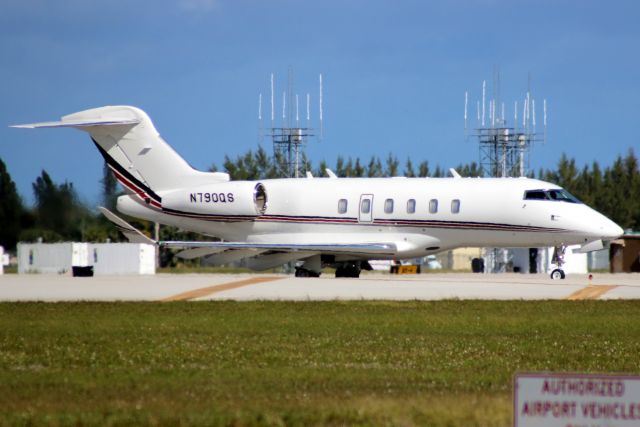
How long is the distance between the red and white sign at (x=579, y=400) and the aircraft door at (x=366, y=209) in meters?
31.8

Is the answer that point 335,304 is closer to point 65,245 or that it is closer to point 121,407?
point 121,407

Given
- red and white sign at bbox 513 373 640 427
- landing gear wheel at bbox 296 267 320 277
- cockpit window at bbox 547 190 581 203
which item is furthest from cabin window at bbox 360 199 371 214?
red and white sign at bbox 513 373 640 427

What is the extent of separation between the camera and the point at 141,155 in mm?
42938

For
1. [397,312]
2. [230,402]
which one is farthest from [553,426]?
[397,312]

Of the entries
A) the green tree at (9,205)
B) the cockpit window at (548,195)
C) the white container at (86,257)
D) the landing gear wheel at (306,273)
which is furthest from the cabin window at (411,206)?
the white container at (86,257)

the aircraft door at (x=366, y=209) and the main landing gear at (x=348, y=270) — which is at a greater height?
the aircraft door at (x=366, y=209)

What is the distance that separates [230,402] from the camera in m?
12.4

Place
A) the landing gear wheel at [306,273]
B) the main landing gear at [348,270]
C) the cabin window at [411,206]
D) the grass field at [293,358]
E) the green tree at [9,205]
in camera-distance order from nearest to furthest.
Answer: the grass field at [293,358] < the cabin window at [411,206] < the landing gear wheel at [306,273] < the main landing gear at [348,270] < the green tree at [9,205]

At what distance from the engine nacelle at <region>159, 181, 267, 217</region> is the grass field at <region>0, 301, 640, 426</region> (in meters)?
16.0

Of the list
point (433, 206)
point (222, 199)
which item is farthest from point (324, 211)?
point (433, 206)

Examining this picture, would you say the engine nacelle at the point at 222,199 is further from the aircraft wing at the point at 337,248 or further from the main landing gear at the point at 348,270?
the main landing gear at the point at 348,270

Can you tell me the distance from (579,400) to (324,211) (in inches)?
1288

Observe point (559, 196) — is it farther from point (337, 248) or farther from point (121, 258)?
point (121, 258)

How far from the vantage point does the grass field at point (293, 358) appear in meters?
11.8
